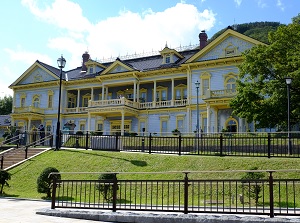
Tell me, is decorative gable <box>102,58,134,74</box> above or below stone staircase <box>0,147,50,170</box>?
above

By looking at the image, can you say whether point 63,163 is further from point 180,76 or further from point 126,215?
point 180,76

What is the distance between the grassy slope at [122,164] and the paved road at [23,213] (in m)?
1.55

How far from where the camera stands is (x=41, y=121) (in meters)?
47.0

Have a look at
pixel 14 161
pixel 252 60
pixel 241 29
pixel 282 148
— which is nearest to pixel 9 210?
pixel 14 161

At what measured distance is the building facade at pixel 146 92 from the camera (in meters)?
34.2

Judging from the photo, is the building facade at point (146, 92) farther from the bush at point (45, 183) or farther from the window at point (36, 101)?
the bush at point (45, 183)

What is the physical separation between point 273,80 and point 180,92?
54.6 ft

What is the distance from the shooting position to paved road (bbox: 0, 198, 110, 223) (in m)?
9.54

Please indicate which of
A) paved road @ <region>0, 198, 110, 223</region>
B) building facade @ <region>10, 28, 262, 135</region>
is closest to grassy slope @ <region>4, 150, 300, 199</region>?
paved road @ <region>0, 198, 110, 223</region>

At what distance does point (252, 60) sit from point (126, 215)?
19.4m

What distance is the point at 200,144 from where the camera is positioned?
20344mm

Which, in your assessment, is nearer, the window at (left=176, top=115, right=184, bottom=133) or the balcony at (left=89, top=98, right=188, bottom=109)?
the window at (left=176, top=115, right=184, bottom=133)

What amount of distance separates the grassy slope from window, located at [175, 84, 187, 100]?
19.8m

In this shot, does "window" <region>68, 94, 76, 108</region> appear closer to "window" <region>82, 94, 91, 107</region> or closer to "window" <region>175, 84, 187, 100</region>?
"window" <region>82, 94, 91, 107</region>
